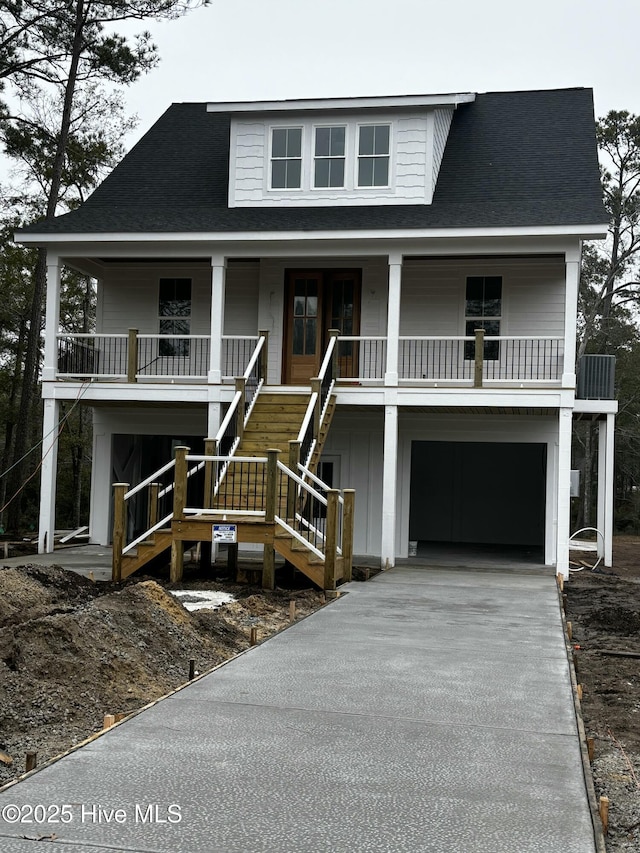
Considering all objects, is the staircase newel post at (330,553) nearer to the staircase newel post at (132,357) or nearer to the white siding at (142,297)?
the staircase newel post at (132,357)

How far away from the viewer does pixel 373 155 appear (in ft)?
62.1

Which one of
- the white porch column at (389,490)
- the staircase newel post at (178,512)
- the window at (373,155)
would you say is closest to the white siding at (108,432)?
the white porch column at (389,490)

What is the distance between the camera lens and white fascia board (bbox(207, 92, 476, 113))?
18.4 m

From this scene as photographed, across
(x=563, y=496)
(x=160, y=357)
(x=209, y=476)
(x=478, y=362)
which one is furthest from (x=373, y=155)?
(x=209, y=476)

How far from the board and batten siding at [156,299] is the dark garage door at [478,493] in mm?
8400

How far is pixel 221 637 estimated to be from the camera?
30.7 feet

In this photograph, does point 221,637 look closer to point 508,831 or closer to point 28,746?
point 28,746

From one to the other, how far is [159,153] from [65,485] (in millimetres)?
21299

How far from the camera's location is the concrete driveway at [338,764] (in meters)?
4.34

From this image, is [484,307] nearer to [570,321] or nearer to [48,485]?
[570,321]

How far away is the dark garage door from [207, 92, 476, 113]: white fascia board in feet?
34.5

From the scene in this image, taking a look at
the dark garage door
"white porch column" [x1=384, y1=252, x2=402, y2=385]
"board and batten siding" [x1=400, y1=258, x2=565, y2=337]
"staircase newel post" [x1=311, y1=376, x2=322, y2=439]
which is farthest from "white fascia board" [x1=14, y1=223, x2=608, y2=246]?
the dark garage door

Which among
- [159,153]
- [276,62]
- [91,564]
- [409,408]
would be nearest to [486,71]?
[276,62]

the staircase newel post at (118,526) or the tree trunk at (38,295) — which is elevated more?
the tree trunk at (38,295)
